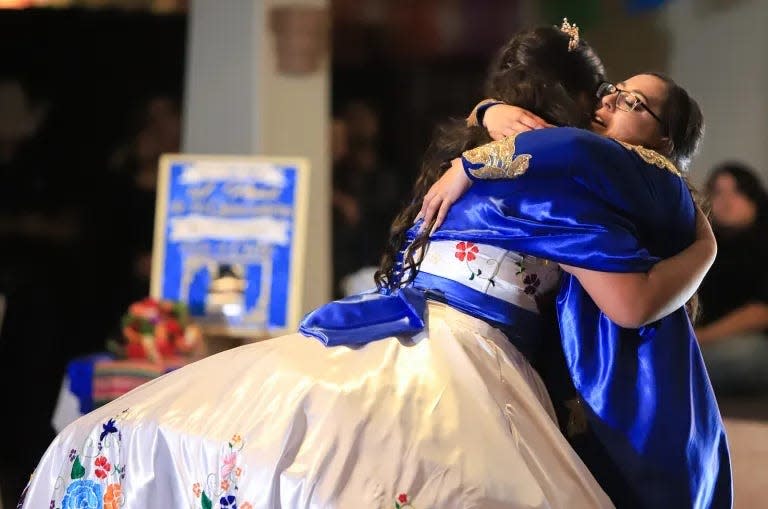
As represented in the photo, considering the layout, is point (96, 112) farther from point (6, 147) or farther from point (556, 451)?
point (556, 451)

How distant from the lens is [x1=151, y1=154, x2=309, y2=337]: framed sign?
3.40m

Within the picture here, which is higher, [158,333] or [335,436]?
[335,436]

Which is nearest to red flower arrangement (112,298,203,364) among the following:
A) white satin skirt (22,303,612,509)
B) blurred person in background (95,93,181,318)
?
blurred person in background (95,93,181,318)

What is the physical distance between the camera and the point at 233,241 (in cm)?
346

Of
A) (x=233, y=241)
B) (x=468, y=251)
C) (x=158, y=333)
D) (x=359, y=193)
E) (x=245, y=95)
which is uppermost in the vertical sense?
(x=245, y=95)

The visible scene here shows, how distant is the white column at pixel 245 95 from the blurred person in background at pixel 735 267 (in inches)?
59.1

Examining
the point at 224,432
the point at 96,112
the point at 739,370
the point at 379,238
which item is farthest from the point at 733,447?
the point at 96,112

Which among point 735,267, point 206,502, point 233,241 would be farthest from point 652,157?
point 735,267

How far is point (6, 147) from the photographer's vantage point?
4250 mm

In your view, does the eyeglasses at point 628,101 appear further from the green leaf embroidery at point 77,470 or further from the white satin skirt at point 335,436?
the green leaf embroidery at point 77,470

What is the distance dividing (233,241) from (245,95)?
2.37 ft

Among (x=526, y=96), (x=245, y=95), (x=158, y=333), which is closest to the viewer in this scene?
(x=526, y=96)

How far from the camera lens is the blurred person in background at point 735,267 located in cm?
412

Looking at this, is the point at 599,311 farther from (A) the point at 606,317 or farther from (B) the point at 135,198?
(B) the point at 135,198
